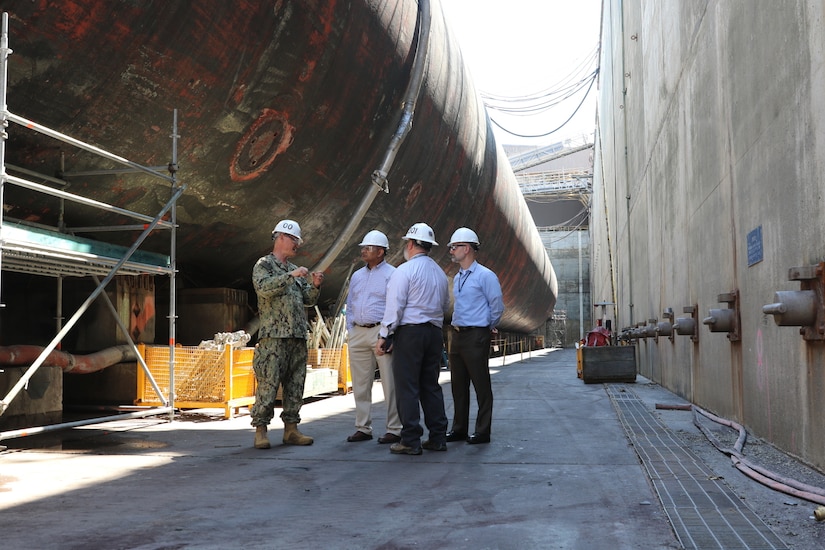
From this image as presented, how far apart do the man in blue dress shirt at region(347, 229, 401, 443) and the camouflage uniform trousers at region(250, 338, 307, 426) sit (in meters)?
0.53

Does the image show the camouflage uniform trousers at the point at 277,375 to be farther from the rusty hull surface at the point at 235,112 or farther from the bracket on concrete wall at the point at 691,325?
the bracket on concrete wall at the point at 691,325

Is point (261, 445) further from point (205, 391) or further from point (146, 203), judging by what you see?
point (146, 203)

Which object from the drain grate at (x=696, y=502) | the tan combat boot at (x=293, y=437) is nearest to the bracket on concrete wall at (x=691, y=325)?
the drain grate at (x=696, y=502)

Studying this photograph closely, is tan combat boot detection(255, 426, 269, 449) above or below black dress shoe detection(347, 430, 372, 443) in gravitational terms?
above

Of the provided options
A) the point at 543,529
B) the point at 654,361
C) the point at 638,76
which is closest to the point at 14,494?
the point at 543,529

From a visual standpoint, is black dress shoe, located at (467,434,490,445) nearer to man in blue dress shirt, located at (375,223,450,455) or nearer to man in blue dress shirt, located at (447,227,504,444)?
man in blue dress shirt, located at (447,227,504,444)

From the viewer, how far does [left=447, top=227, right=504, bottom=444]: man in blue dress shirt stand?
211 inches

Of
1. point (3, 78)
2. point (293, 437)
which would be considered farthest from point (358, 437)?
point (3, 78)

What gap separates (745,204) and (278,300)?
128 inches

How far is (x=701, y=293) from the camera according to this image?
6852mm

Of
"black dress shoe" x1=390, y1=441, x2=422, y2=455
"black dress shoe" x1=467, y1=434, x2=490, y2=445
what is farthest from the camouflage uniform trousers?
"black dress shoe" x1=467, y1=434, x2=490, y2=445

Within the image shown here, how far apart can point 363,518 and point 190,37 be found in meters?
3.77

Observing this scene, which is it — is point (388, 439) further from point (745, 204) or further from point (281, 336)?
point (745, 204)

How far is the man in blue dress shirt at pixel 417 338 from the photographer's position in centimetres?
505
